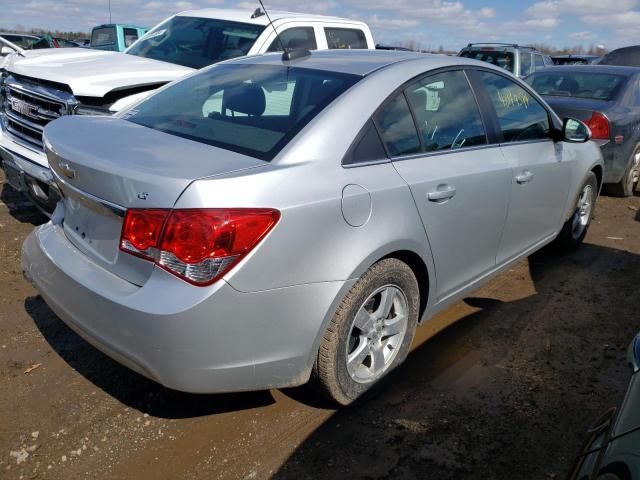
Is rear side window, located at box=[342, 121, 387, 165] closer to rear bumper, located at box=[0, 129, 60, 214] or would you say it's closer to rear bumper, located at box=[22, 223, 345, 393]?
rear bumper, located at box=[22, 223, 345, 393]

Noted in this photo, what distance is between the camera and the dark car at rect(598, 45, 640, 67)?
13609 mm

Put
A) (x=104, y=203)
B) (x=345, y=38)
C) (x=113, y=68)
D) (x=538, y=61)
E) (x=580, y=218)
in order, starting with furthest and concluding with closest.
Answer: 1. (x=538, y=61)
2. (x=345, y=38)
3. (x=580, y=218)
4. (x=113, y=68)
5. (x=104, y=203)

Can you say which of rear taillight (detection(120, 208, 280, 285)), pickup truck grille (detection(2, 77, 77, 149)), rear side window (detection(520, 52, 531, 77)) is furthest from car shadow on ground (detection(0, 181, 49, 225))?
rear side window (detection(520, 52, 531, 77))

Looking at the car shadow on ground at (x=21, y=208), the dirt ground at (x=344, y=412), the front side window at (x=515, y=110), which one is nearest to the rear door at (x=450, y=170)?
the front side window at (x=515, y=110)

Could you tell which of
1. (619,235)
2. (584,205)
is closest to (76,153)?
(584,205)

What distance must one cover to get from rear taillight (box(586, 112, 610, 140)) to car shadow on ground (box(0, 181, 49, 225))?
580 cm

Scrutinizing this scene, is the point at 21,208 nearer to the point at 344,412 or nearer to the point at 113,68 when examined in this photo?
the point at 113,68

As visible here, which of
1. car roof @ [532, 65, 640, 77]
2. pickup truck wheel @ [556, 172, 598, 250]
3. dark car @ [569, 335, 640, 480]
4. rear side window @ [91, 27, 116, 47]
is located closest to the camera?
dark car @ [569, 335, 640, 480]

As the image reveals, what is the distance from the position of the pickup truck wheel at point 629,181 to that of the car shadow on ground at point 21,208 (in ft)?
21.2

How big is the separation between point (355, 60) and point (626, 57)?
527 inches

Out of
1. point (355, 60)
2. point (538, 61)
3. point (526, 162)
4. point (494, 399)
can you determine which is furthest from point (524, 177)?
point (538, 61)

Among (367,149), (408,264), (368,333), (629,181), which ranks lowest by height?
(629,181)

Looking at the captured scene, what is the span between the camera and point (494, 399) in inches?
114

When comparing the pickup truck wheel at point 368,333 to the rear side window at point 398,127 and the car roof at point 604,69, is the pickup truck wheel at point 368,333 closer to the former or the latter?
the rear side window at point 398,127
